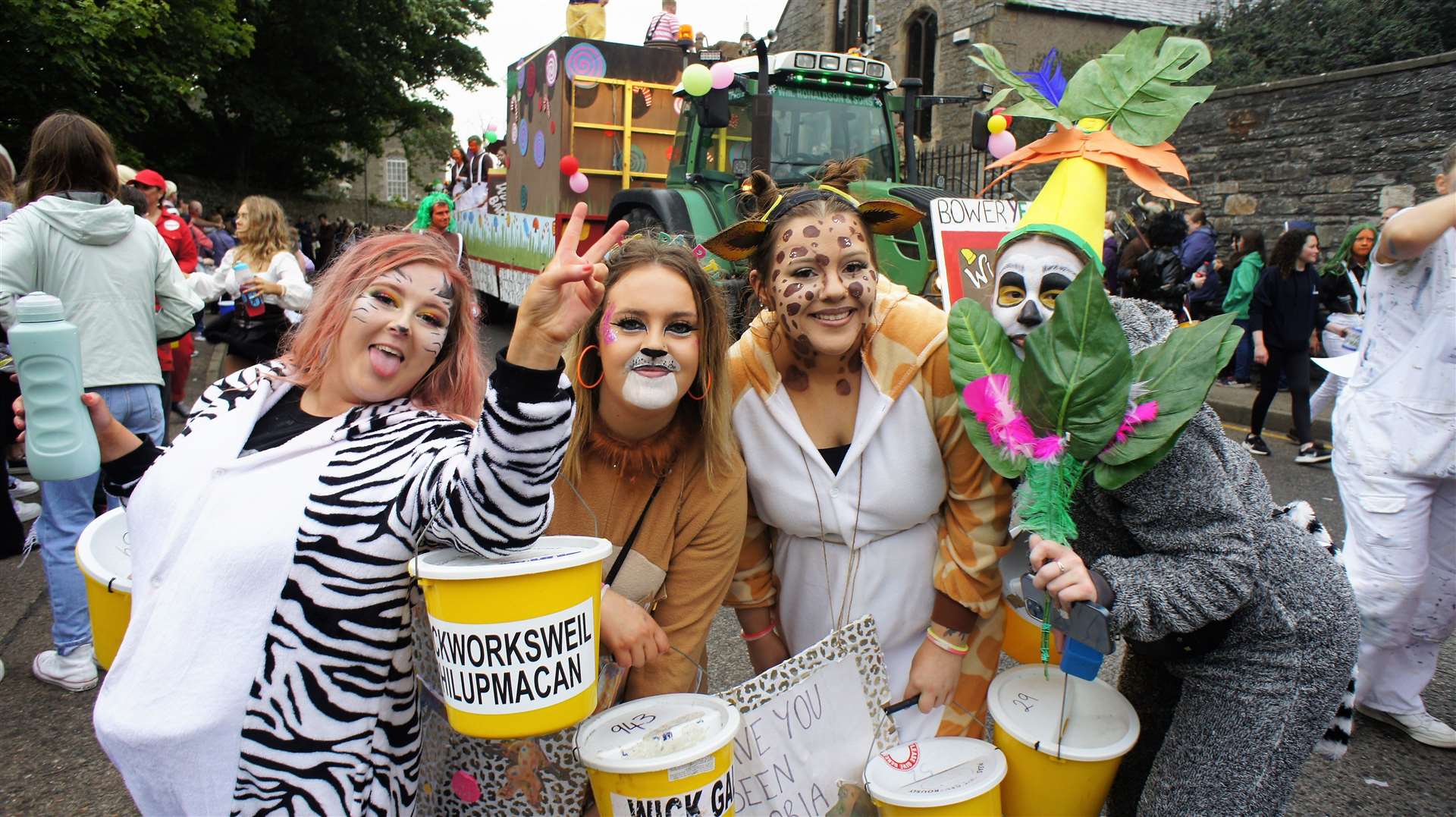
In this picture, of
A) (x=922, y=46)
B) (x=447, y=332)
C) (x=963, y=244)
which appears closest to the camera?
(x=447, y=332)

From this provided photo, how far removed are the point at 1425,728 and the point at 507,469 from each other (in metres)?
3.12

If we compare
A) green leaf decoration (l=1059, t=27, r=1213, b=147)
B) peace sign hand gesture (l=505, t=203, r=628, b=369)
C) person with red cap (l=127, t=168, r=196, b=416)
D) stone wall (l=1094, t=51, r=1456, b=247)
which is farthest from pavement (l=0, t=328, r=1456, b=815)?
stone wall (l=1094, t=51, r=1456, b=247)

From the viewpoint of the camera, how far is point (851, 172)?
7.64 ft

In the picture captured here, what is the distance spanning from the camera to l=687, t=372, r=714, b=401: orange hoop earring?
1.95m

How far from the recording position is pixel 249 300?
192 inches

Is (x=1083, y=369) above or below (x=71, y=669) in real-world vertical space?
above

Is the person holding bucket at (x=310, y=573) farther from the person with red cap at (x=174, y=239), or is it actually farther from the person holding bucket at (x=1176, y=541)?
the person with red cap at (x=174, y=239)

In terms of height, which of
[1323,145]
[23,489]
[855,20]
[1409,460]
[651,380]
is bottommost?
[23,489]

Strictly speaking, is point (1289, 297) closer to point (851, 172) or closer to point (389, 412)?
point (851, 172)

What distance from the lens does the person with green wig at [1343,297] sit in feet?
20.8

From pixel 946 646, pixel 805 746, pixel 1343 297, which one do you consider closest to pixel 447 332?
pixel 805 746

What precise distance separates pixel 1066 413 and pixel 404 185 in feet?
182

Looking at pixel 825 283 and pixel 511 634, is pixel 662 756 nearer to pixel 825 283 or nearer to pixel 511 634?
pixel 511 634


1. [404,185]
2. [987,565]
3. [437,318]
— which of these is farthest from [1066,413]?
[404,185]
